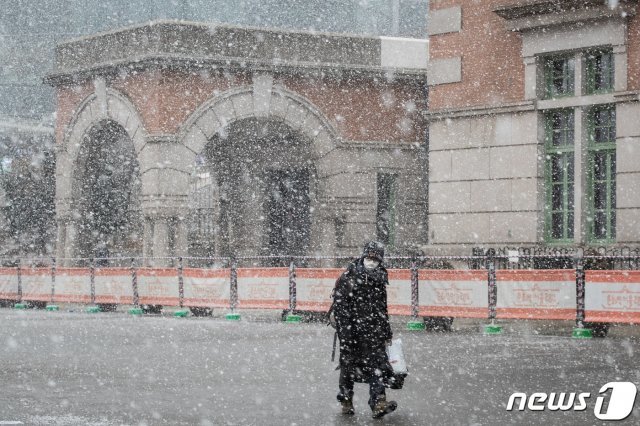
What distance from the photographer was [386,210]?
3606cm

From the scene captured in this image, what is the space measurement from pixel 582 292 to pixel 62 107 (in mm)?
20626

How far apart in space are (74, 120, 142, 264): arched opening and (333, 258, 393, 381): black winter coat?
80.9 ft

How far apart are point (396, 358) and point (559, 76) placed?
15.2 meters

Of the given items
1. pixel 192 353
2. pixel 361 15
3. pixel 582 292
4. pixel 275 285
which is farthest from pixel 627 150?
pixel 361 15

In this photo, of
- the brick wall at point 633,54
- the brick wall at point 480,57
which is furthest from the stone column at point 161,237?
the brick wall at point 633,54

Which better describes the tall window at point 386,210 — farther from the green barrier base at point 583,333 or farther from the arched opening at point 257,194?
the green barrier base at point 583,333

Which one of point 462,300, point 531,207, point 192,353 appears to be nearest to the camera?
point 192,353

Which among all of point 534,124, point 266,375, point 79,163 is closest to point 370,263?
point 266,375

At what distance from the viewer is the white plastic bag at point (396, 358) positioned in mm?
11258

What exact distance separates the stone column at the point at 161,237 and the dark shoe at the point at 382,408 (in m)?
22.6

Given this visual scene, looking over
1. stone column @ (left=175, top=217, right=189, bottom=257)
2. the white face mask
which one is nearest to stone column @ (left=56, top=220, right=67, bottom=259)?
stone column @ (left=175, top=217, right=189, bottom=257)

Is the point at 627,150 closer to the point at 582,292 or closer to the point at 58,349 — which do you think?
the point at 582,292

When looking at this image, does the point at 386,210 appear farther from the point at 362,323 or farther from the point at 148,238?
the point at 362,323

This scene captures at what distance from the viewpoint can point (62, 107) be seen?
36.2 meters
